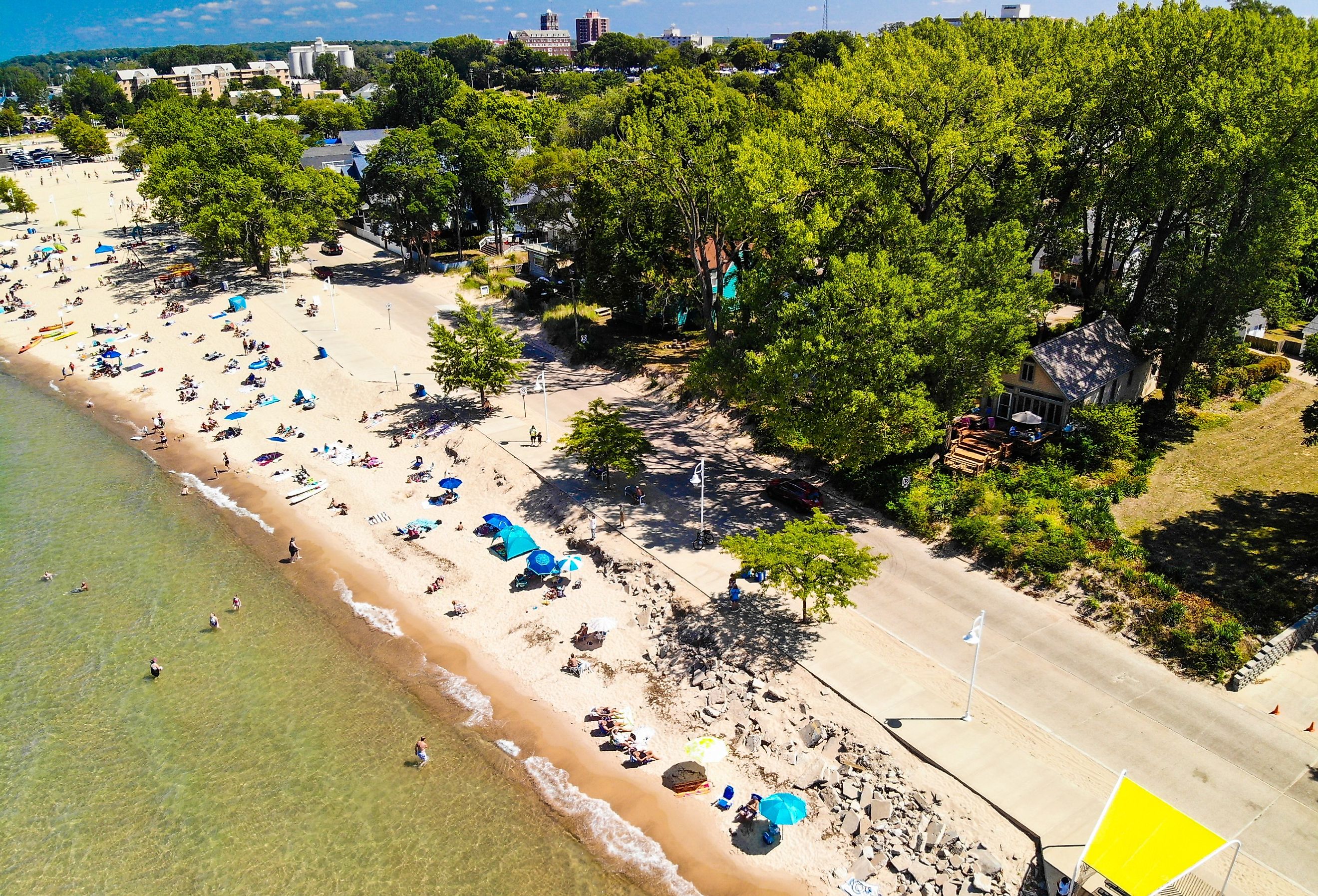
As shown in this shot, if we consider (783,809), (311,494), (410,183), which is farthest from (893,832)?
(410,183)

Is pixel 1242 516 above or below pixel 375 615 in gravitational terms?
above

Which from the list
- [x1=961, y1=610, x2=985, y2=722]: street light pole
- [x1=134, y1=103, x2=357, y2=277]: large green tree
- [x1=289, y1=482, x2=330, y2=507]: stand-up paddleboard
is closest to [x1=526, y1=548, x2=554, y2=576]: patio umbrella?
[x1=289, y1=482, x2=330, y2=507]: stand-up paddleboard

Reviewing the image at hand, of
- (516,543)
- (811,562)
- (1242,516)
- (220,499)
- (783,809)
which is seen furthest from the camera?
(220,499)

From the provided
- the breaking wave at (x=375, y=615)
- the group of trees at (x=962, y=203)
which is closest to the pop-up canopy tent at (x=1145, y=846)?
the group of trees at (x=962, y=203)

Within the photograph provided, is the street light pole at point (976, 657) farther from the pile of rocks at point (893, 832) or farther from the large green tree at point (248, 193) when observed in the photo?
the large green tree at point (248, 193)

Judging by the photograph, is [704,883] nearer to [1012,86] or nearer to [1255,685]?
[1255,685]

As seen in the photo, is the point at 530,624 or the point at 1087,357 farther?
the point at 1087,357

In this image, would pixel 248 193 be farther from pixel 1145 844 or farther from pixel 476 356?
pixel 1145 844
